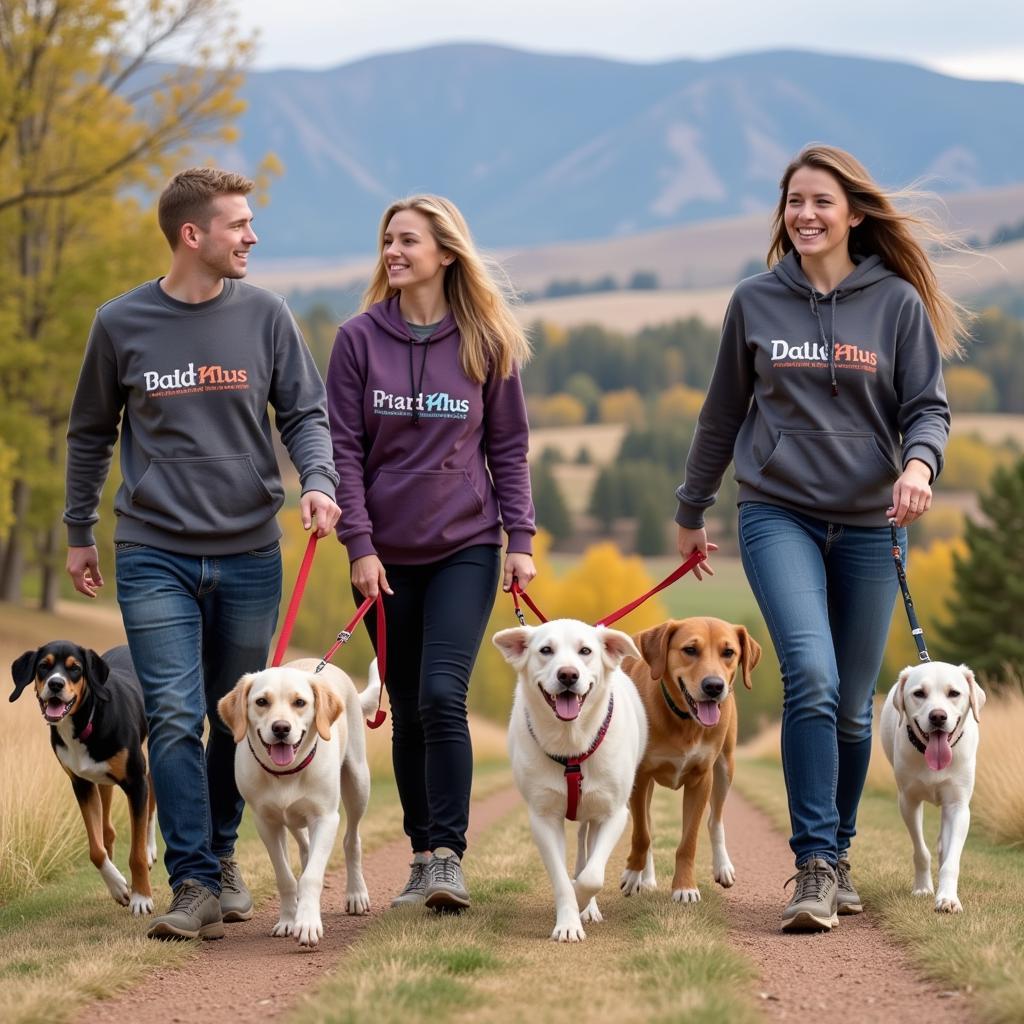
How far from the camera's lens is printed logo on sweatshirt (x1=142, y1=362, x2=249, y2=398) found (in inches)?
242

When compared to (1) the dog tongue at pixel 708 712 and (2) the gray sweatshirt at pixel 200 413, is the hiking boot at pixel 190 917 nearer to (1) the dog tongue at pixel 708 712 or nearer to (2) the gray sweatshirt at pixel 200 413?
(2) the gray sweatshirt at pixel 200 413

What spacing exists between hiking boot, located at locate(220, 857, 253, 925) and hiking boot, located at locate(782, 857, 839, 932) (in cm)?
227

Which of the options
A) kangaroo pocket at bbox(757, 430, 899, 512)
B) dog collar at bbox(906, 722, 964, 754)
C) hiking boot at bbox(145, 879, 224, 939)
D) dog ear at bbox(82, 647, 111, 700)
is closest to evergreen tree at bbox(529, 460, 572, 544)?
dog ear at bbox(82, 647, 111, 700)

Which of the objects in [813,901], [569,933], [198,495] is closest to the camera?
[569,933]

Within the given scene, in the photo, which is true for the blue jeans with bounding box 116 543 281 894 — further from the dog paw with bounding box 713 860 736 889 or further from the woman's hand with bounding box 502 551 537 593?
the dog paw with bounding box 713 860 736 889

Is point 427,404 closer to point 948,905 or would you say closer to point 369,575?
point 369,575

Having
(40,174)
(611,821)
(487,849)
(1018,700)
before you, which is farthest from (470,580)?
(40,174)

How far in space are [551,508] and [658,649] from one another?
111162mm

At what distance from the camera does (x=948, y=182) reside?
8.00 metres

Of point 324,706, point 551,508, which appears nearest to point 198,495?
point 324,706

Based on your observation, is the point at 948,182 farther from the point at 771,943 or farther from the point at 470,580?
the point at 771,943

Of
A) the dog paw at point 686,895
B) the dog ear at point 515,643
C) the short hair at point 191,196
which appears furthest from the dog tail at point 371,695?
the short hair at point 191,196

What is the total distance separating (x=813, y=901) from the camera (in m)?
5.82

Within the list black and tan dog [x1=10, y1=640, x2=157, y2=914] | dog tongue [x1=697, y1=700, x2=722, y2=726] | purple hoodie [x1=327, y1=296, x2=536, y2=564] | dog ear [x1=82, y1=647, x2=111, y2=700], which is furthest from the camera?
dog ear [x1=82, y1=647, x2=111, y2=700]
